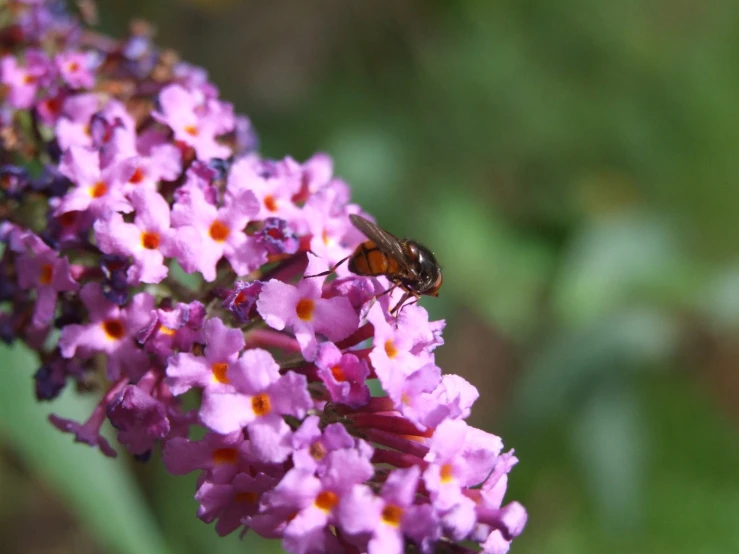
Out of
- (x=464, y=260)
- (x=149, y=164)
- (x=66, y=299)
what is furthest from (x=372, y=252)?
(x=464, y=260)

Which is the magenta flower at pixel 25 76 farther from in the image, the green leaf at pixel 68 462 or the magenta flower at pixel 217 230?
the green leaf at pixel 68 462

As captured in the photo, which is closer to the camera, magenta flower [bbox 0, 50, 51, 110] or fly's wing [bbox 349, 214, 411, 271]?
fly's wing [bbox 349, 214, 411, 271]

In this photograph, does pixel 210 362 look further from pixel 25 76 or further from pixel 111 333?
pixel 25 76

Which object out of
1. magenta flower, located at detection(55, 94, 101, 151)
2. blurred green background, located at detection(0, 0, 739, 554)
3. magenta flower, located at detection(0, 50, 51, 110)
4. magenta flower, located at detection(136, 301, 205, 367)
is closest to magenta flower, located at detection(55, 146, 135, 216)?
magenta flower, located at detection(55, 94, 101, 151)

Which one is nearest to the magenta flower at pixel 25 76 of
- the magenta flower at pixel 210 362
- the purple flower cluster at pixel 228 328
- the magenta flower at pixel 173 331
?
the purple flower cluster at pixel 228 328

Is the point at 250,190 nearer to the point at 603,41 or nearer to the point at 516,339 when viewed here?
the point at 516,339

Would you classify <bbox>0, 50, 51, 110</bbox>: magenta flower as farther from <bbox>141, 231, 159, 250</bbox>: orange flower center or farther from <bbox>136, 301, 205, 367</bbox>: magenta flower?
<bbox>136, 301, 205, 367</bbox>: magenta flower

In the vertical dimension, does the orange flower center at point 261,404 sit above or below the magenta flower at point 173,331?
above
